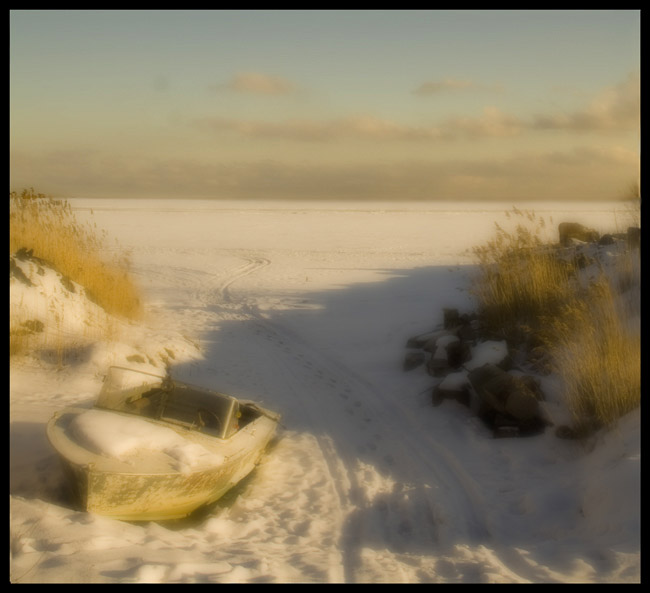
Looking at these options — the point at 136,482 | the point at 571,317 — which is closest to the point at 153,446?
the point at 136,482

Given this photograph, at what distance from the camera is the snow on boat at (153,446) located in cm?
601

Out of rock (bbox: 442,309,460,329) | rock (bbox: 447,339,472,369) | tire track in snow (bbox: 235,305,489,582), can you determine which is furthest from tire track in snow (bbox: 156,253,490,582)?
rock (bbox: 442,309,460,329)

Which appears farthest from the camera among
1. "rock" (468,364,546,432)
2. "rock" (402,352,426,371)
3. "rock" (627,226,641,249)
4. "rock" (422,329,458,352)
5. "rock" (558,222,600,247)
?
"rock" (558,222,600,247)

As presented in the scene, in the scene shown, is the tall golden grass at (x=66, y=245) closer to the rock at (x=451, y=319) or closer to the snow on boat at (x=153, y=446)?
the snow on boat at (x=153, y=446)

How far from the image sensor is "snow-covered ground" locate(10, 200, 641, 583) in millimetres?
5539

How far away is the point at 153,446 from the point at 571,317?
6331 millimetres

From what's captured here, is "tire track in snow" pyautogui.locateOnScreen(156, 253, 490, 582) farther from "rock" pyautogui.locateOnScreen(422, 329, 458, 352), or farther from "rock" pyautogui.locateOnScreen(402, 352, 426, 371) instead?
"rock" pyautogui.locateOnScreen(422, 329, 458, 352)

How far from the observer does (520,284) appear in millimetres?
11820

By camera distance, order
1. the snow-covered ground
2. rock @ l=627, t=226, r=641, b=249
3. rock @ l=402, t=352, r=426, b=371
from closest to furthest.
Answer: the snow-covered ground
rock @ l=627, t=226, r=641, b=249
rock @ l=402, t=352, r=426, b=371

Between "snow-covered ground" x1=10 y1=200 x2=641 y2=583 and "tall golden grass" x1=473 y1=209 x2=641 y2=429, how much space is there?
0.53 metres

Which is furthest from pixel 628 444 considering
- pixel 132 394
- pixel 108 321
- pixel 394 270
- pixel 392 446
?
pixel 394 270

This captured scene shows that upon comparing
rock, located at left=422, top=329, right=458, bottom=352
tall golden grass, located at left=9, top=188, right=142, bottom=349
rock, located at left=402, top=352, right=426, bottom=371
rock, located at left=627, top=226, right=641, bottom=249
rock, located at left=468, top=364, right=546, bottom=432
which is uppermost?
tall golden grass, located at left=9, top=188, right=142, bottom=349
